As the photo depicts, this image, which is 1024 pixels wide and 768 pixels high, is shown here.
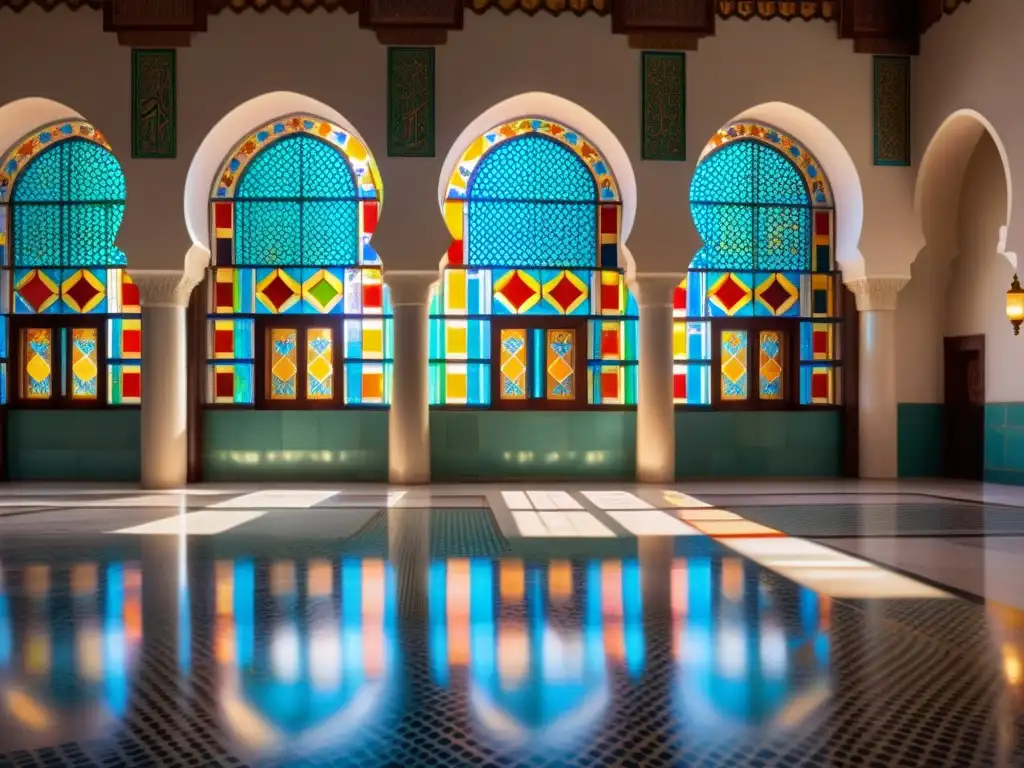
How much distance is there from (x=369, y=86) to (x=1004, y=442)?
7.51m

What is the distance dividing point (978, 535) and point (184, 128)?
8.23m

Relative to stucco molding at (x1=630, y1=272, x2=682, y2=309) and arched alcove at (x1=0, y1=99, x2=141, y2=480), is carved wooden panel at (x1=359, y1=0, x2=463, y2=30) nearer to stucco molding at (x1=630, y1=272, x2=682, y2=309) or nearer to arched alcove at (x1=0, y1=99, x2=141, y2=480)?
stucco molding at (x1=630, y1=272, x2=682, y2=309)

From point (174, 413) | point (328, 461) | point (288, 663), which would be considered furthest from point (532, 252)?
point (288, 663)

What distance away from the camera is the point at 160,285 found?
1022 cm

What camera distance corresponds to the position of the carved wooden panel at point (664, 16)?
10.1 metres

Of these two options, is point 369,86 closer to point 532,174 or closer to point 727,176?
point 532,174

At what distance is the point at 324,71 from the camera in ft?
33.2

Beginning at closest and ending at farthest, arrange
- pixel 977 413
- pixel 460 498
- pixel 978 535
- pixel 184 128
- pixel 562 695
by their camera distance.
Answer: pixel 562 695, pixel 978 535, pixel 460 498, pixel 184 128, pixel 977 413

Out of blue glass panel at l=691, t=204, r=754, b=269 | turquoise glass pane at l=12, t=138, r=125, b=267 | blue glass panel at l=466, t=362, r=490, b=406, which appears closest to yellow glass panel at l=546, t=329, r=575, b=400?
blue glass panel at l=466, t=362, r=490, b=406

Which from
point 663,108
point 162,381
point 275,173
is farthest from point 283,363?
point 663,108

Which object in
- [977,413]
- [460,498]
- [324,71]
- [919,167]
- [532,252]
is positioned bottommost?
[460,498]

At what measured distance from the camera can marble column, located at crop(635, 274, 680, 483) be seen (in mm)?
10422

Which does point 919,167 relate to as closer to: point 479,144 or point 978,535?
point 479,144

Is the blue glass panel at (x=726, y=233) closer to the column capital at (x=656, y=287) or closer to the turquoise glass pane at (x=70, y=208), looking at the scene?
the column capital at (x=656, y=287)
